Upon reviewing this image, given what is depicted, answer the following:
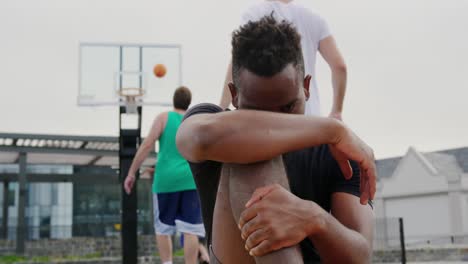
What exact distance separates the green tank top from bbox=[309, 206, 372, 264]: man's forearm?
10.7 feet

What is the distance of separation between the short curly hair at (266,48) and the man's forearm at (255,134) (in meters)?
0.11

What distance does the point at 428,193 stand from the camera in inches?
1373

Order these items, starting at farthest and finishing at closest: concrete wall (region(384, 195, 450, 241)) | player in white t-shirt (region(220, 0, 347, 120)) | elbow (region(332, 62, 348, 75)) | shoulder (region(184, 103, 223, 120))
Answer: concrete wall (region(384, 195, 450, 241))
elbow (region(332, 62, 348, 75))
player in white t-shirt (region(220, 0, 347, 120))
shoulder (region(184, 103, 223, 120))

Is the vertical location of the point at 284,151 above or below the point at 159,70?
below

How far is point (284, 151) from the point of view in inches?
60.4

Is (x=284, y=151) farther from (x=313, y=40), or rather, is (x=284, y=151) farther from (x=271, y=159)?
(x=313, y=40)

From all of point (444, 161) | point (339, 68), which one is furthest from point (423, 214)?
point (339, 68)

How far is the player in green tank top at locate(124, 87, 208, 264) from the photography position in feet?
16.1

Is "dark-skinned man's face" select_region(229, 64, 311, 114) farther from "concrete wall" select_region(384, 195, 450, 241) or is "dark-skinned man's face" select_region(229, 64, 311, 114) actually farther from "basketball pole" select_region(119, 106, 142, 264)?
"concrete wall" select_region(384, 195, 450, 241)

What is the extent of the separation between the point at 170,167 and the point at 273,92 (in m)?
3.40

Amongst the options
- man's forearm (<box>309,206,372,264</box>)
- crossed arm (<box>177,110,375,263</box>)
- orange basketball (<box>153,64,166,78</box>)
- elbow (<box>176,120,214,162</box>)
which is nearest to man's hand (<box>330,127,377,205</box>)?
crossed arm (<box>177,110,375,263</box>)

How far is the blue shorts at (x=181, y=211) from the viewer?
4.96m

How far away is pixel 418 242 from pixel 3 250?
23.1 metres

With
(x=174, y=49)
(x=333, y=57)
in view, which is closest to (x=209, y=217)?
(x=333, y=57)
